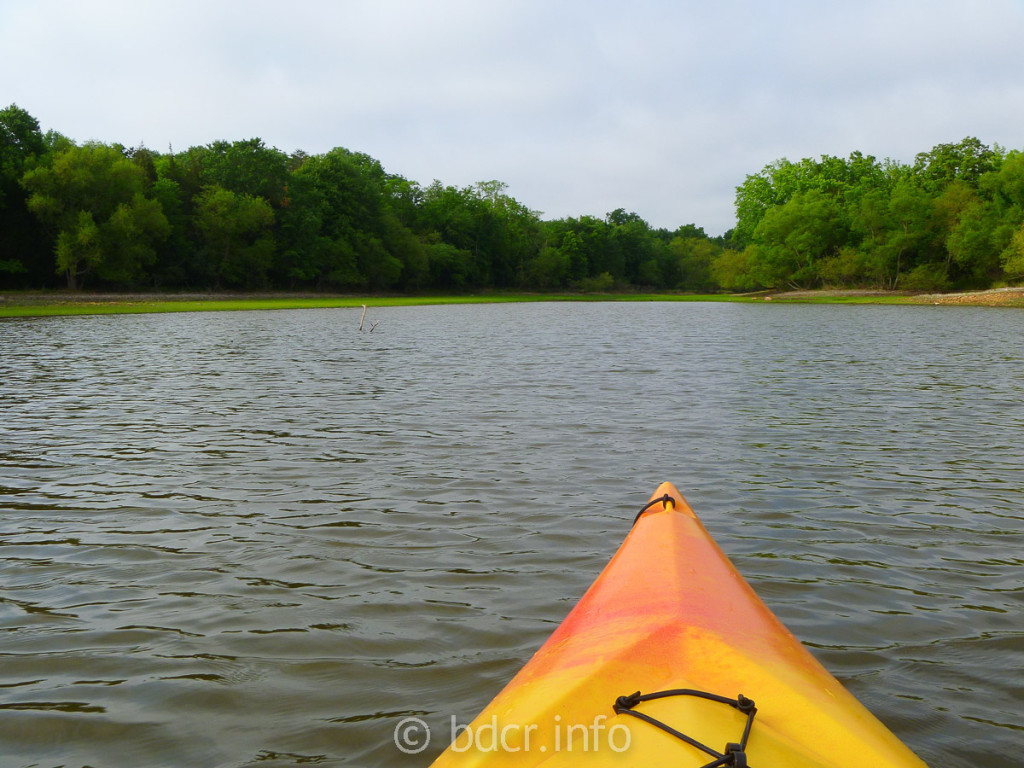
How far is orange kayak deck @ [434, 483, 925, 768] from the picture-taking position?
2.16m

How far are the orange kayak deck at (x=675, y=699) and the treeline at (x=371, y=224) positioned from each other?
191 feet

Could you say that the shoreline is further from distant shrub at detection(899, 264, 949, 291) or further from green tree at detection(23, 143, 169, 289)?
green tree at detection(23, 143, 169, 289)

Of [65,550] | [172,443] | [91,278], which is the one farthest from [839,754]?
[91,278]

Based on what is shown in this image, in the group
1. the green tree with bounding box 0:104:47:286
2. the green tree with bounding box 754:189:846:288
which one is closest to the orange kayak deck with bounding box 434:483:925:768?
the green tree with bounding box 0:104:47:286

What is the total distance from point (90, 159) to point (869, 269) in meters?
66.2

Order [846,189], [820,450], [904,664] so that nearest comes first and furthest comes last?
[904,664], [820,450], [846,189]

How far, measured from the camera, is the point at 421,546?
531 cm

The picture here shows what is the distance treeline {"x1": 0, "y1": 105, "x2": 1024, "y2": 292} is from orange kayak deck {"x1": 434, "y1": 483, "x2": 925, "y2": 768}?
58.3 metres

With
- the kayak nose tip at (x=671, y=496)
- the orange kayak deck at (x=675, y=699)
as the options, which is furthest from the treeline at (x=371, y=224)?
the orange kayak deck at (x=675, y=699)

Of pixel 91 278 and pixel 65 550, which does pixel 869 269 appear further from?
pixel 65 550

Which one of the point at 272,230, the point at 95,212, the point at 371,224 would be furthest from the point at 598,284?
the point at 95,212

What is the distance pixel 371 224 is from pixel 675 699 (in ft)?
281

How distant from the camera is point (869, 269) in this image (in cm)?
7231

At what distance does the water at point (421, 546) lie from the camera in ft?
10.8
